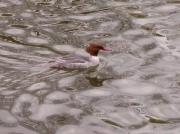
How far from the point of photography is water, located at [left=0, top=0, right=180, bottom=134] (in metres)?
10.8

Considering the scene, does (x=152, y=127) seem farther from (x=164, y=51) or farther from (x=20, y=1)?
(x=20, y=1)

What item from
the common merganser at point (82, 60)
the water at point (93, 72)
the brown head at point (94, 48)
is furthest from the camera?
the brown head at point (94, 48)

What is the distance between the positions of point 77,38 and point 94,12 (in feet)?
5.66

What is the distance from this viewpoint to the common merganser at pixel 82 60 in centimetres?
1284

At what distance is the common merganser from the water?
0.58ft

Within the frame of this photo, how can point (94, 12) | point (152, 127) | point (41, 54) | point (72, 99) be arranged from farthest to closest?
point (94, 12), point (41, 54), point (72, 99), point (152, 127)

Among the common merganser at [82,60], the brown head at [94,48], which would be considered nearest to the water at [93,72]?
the common merganser at [82,60]

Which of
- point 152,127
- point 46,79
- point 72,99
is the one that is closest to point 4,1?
point 46,79

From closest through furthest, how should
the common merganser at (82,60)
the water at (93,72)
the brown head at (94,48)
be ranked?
1. the water at (93,72)
2. the common merganser at (82,60)
3. the brown head at (94,48)

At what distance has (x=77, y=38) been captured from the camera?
14.6 m

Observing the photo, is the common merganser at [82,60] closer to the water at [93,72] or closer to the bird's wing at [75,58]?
the bird's wing at [75,58]

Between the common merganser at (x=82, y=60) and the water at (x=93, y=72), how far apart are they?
176 millimetres

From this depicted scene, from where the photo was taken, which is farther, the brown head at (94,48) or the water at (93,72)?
the brown head at (94,48)

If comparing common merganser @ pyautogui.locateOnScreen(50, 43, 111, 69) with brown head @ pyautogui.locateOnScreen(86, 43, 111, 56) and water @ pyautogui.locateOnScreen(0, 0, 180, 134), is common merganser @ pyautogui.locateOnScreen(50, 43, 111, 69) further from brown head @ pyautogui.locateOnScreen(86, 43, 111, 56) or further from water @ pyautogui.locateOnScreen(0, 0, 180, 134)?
water @ pyautogui.locateOnScreen(0, 0, 180, 134)
